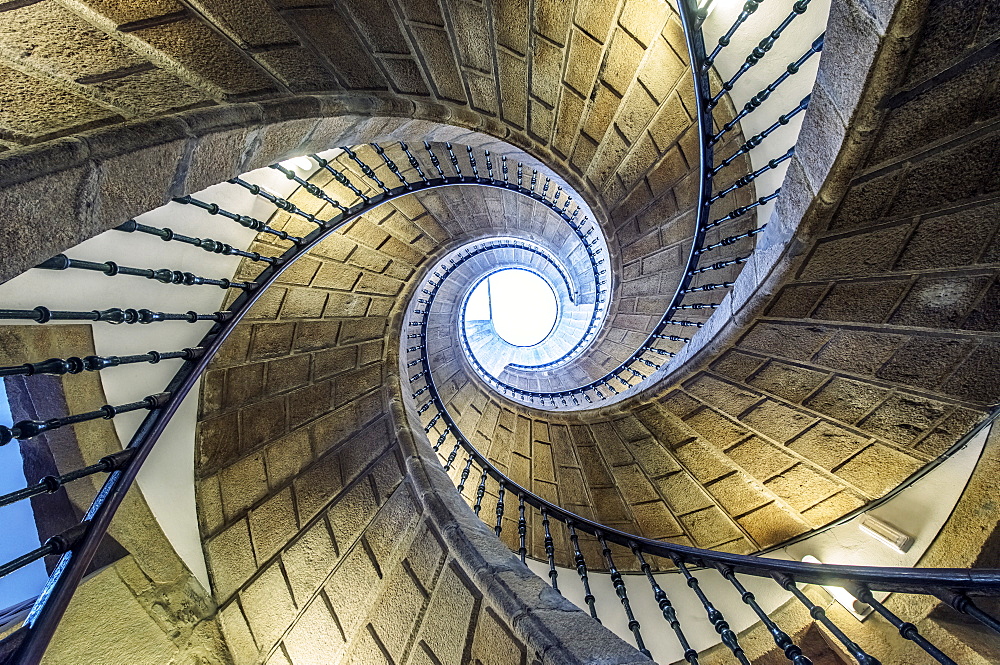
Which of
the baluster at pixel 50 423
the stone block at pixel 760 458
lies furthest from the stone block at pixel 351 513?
the stone block at pixel 760 458

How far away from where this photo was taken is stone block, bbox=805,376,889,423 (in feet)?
8.38

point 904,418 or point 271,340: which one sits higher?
point 271,340

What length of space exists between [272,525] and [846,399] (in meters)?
3.72

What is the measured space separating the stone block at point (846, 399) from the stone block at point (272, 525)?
3493 mm

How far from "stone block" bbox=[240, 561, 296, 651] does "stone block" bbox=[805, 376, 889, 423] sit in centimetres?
350

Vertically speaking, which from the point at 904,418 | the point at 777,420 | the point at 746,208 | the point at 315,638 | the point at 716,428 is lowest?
the point at 315,638

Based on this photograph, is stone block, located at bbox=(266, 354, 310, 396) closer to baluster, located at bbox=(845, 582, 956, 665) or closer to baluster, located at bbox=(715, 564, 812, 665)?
baluster, located at bbox=(715, 564, 812, 665)

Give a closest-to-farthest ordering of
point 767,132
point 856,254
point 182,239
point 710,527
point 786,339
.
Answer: point 182,239 < point 856,254 < point 767,132 < point 786,339 < point 710,527

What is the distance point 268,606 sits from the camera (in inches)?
100

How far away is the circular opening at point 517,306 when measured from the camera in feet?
44.4

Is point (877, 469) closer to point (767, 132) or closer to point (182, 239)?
point (767, 132)

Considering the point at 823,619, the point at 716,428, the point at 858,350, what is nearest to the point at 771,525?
the point at 716,428

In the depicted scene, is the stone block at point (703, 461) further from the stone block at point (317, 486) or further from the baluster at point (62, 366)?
the baluster at point (62, 366)

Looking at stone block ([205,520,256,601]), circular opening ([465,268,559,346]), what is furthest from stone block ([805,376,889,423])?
circular opening ([465,268,559,346])
